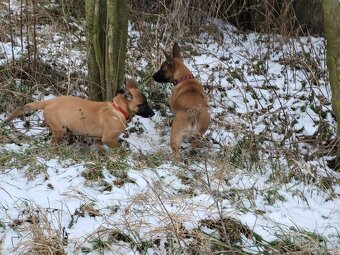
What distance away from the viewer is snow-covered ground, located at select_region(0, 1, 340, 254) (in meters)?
4.33

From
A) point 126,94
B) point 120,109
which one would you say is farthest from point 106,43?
point 120,109

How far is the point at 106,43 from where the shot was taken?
275 inches

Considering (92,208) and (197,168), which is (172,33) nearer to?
(197,168)

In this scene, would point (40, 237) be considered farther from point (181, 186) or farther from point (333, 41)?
point (333, 41)

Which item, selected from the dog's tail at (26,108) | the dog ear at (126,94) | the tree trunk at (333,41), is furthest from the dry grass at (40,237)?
the tree trunk at (333,41)

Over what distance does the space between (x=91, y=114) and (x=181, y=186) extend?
6.03 ft

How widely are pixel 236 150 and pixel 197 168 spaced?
2.61 ft

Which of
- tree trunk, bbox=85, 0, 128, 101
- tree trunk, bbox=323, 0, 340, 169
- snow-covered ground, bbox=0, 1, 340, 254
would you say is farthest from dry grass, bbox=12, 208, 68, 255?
tree trunk, bbox=323, 0, 340, 169

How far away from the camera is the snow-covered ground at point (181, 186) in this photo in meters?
4.33

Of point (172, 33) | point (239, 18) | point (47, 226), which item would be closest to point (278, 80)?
point (172, 33)

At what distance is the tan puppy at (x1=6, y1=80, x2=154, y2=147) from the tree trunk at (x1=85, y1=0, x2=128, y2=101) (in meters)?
0.56

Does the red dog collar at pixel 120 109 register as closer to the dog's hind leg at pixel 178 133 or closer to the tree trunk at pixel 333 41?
the dog's hind leg at pixel 178 133

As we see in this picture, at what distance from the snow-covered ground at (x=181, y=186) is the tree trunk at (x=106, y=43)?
80 centimetres

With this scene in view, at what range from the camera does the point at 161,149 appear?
6.76 metres
